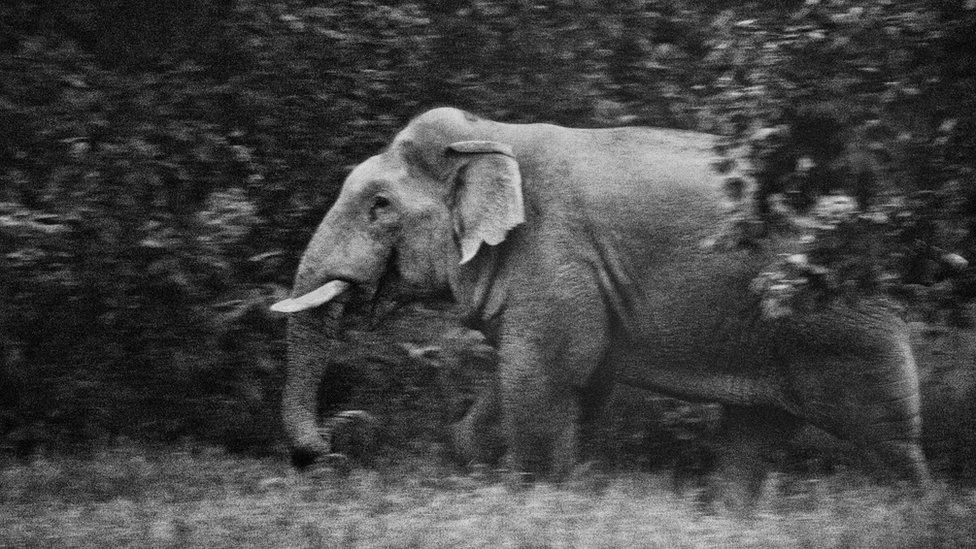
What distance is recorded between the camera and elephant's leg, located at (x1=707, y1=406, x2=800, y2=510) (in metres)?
8.90

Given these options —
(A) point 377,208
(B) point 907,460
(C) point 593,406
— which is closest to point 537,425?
(C) point 593,406

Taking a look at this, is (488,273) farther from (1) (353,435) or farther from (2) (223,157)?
(2) (223,157)

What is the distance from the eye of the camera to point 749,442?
29.8ft

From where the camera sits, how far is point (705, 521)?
681cm

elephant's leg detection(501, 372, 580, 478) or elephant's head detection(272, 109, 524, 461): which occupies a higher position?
elephant's head detection(272, 109, 524, 461)

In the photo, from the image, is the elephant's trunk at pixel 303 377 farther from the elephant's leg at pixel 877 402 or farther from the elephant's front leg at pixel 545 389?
the elephant's leg at pixel 877 402

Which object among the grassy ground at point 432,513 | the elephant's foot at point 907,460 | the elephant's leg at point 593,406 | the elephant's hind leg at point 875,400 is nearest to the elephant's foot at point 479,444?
the grassy ground at point 432,513

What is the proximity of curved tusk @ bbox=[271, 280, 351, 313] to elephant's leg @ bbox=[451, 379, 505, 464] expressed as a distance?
1.05m

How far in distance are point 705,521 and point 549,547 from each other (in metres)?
0.86

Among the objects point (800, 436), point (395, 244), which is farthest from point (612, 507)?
point (800, 436)

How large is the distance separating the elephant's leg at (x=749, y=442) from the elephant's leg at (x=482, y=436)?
1237 mm

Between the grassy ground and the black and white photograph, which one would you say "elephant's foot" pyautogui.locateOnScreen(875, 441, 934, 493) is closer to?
the black and white photograph

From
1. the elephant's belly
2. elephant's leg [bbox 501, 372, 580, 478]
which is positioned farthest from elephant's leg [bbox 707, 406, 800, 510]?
elephant's leg [bbox 501, 372, 580, 478]

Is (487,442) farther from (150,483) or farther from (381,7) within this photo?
(381,7)
